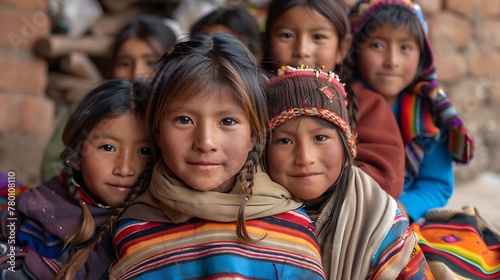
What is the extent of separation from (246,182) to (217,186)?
87mm

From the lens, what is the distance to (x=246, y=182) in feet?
6.03

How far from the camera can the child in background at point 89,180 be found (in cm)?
206

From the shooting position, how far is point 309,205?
201 cm

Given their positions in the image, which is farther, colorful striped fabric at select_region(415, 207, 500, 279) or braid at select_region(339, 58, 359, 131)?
braid at select_region(339, 58, 359, 131)

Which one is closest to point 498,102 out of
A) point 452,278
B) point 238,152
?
point 452,278

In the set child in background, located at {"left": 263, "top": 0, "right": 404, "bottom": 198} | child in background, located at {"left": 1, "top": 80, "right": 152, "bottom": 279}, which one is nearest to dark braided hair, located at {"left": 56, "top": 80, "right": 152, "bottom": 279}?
child in background, located at {"left": 1, "top": 80, "right": 152, "bottom": 279}

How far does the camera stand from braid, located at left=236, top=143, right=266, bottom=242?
176 centimetres

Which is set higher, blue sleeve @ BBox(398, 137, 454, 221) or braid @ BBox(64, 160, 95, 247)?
braid @ BBox(64, 160, 95, 247)

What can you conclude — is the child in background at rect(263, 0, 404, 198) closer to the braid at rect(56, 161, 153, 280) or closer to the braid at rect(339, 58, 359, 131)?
the braid at rect(339, 58, 359, 131)

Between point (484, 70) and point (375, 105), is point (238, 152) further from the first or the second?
point (484, 70)

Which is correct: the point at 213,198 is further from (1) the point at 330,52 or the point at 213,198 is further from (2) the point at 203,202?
(1) the point at 330,52

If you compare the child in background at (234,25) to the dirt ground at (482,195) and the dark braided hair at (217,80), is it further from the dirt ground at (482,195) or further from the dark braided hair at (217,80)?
the dirt ground at (482,195)

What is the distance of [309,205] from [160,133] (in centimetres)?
50

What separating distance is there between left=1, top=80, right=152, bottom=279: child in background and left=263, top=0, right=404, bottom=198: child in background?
0.59 m
